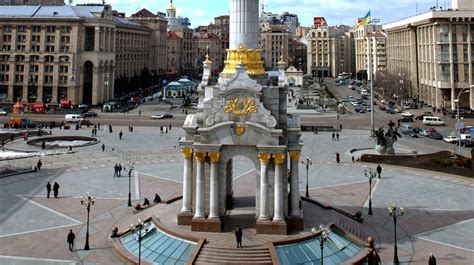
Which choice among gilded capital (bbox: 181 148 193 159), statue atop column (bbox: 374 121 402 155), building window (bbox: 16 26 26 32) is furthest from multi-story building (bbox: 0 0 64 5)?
gilded capital (bbox: 181 148 193 159)

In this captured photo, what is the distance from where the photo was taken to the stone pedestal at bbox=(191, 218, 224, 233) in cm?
2997

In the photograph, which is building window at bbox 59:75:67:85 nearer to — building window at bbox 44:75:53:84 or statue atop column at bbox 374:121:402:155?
building window at bbox 44:75:53:84

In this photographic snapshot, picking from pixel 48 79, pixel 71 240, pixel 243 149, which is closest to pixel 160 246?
pixel 71 240

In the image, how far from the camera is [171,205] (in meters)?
37.0

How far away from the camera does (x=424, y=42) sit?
122 metres

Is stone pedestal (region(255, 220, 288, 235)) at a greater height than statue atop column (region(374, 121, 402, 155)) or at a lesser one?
lesser

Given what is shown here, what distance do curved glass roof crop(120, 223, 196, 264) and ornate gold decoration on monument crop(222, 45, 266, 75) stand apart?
480 inches

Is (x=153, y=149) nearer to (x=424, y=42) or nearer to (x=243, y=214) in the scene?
(x=243, y=214)

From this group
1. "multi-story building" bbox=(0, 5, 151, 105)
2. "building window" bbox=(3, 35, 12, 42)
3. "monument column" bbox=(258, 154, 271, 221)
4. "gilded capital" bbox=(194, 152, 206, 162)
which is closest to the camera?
"monument column" bbox=(258, 154, 271, 221)

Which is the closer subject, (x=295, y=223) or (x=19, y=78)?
(x=295, y=223)

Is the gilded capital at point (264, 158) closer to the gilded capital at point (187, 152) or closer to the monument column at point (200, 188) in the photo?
the monument column at point (200, 188)

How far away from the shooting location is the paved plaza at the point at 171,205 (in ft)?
98.5

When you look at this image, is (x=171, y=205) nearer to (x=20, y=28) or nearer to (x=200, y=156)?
(x=200, y=156)

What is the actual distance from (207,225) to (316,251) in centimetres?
705
